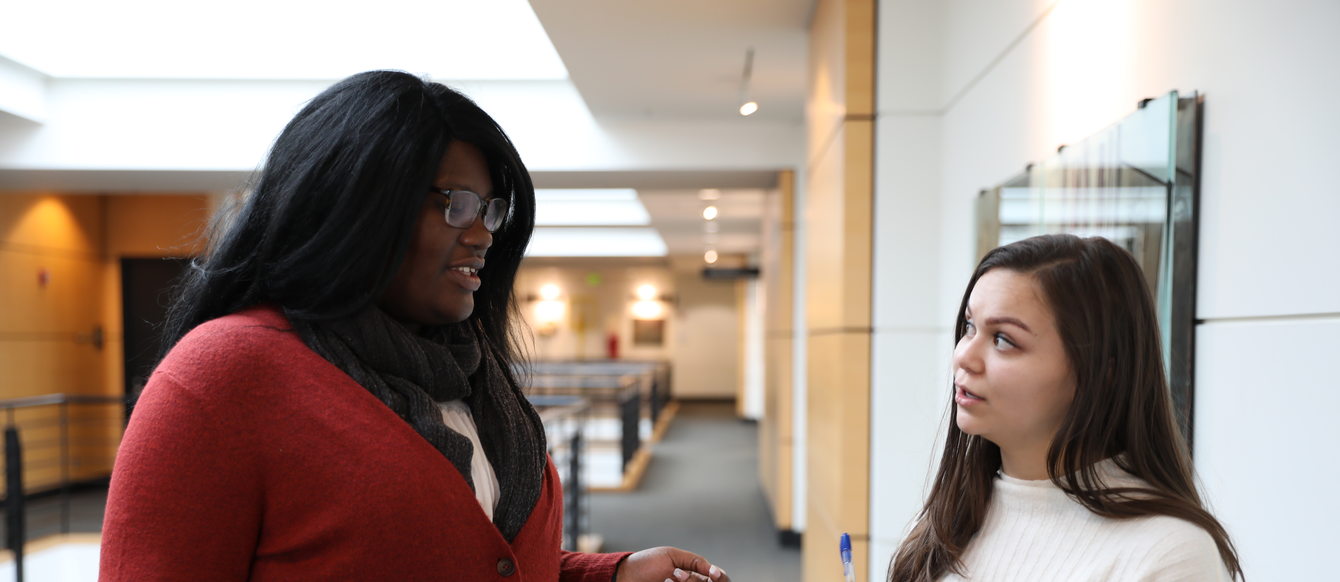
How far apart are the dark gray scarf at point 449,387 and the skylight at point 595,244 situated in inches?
609

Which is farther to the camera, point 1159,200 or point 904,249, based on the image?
point 904,249

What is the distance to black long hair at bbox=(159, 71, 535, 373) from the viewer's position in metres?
1.10

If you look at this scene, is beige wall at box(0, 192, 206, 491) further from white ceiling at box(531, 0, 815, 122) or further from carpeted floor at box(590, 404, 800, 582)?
white ceiling at box(531, 0, 815, 122)

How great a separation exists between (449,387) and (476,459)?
0.33ft

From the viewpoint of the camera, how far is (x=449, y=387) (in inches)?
48.8

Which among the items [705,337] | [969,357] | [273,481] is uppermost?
[969,357]

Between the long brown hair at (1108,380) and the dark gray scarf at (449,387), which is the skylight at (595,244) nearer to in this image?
the dark gray scarf at (449,387)

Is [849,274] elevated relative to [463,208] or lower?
lower

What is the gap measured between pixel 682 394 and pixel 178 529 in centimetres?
2327

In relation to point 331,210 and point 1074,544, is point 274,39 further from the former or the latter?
point 1074,544

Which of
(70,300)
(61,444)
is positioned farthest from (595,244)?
(61,444)

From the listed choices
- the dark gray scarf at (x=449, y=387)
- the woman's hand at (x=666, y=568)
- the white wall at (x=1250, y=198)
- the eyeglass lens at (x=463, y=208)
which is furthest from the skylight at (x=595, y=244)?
the eyeglass lens at (x=463, y=208)

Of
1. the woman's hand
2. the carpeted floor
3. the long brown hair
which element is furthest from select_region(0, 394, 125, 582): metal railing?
the long brown hair

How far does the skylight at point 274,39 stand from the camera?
6.19 m
